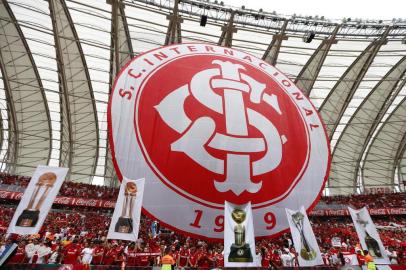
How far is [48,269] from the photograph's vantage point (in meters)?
6.51

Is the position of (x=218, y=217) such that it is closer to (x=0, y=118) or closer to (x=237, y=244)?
(x=237, y=244)

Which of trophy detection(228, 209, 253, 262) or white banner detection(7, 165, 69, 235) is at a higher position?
white banner detection(7, 165, 69, 235)

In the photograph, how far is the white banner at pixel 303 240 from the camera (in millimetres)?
6688

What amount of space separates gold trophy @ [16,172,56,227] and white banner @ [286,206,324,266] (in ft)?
16.1

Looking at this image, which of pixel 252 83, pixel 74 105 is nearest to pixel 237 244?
pixel 252 83

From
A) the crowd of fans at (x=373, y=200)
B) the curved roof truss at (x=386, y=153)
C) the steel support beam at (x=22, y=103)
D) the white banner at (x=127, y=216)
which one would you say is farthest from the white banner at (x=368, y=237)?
the curved roof truss at (x=386, y=153)

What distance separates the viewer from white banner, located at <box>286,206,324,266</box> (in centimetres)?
669

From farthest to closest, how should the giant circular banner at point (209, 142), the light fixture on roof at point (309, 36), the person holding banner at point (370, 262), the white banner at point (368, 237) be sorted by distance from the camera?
the light fixture on roof at point (309, 36), the white banner at point (368, 237), the person holding banner at point (370, 262), the giant circular banner at point (209, 142)

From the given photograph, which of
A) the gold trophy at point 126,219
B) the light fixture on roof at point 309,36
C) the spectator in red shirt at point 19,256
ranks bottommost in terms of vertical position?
the spectator in red shirt at point 19,256

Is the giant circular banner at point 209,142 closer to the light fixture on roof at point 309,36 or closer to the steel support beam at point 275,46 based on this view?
the steel support beam at point 275,46

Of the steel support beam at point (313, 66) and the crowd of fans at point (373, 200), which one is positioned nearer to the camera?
the steel support beam at point (313, 66)

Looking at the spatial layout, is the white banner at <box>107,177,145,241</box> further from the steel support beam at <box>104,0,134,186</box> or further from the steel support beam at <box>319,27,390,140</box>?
the steel support beam at <box>319,27,390,140</box>

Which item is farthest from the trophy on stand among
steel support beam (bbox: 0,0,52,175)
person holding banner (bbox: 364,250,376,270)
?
steel support beam (bbox: 0,0,52,175)

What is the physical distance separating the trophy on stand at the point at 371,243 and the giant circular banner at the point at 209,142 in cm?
322
